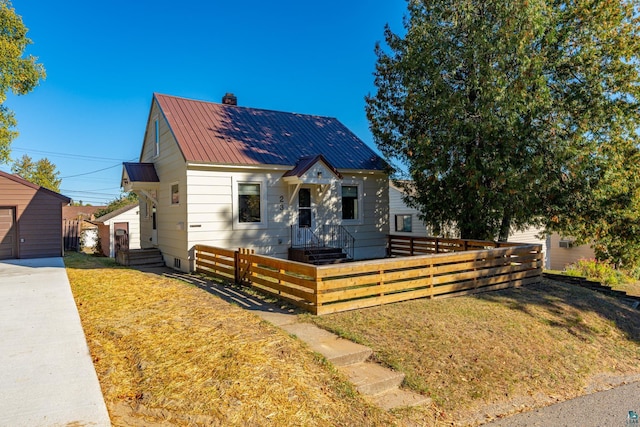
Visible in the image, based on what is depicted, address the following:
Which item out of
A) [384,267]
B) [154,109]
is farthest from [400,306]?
[154,109]

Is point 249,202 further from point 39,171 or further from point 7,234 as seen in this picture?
point 39,171

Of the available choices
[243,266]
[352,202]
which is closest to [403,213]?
[352,202]

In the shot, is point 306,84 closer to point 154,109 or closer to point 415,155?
point 154,109

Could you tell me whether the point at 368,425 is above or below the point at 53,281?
below

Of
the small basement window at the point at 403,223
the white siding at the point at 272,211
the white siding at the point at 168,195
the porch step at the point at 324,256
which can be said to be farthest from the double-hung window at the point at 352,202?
the small basement window at the point at 403,223

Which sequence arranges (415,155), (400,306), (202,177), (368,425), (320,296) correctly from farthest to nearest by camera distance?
(415,155)
(202,177)
(400,306)
(320,296)
(368,425)

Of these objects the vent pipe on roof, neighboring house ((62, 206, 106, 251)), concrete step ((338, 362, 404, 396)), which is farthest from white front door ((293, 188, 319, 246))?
neighboring house ((62, 206, 106, 251))

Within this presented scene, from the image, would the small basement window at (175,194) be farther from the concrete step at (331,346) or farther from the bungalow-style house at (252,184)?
the concrete step at (331,346)

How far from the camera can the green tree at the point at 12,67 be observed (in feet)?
52.0

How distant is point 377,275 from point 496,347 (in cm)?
242

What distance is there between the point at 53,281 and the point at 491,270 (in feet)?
36.8

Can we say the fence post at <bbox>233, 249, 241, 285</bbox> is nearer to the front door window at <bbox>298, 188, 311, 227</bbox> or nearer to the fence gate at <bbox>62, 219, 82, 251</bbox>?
the front door window at <bbox>298, 188, 311, 227</bbox>

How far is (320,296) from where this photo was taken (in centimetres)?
698

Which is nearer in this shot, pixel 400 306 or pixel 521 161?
pixel 400 306
